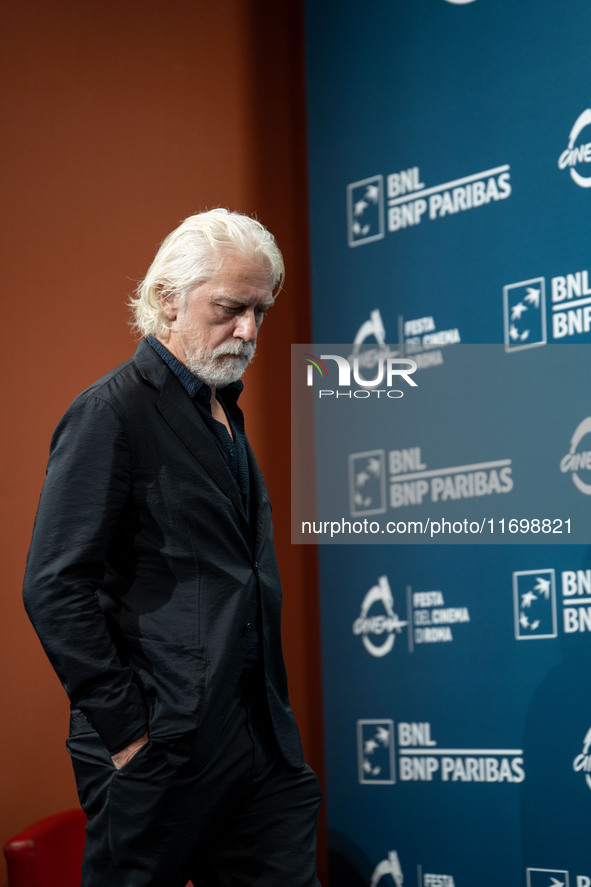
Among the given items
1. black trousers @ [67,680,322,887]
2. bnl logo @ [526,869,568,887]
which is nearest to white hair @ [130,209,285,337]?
black trousers @ [67,680,322,887]

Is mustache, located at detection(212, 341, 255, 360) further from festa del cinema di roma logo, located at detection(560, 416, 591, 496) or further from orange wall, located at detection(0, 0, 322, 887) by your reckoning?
orange wall, located at detection(0, 0, 322, 887)

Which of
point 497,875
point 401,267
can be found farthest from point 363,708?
point 401,267

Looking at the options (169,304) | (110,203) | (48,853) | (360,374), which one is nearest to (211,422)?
(169,304)

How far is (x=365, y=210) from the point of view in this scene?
3729mm

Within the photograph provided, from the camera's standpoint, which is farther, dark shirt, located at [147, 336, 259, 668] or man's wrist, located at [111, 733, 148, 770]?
dark shirt, located at [147, 336, 259, 668]

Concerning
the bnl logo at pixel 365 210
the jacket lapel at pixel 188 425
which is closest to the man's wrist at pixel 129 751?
the jacket lapel at pixel 188 425

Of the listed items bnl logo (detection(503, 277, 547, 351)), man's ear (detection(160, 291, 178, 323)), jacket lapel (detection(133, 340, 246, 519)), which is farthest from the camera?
bnl logo (detection(503, 277, 547, 351))

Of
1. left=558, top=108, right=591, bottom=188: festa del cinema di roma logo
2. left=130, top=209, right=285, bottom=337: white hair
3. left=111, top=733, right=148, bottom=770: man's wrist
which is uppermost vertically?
left=558, top=108, right=591, bottom=188: festa del cinema di roma logo

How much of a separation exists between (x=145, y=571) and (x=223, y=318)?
0.52 meters

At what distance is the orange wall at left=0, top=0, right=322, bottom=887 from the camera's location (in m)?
3.24

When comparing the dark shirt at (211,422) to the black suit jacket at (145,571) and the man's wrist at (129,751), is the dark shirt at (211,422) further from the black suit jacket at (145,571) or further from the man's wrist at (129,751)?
the man's wrist at (129,751)

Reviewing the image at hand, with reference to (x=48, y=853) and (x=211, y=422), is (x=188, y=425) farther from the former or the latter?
(x=48, y=853)

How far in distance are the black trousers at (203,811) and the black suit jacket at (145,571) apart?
0.05 meters

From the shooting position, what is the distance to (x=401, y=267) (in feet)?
11.8
